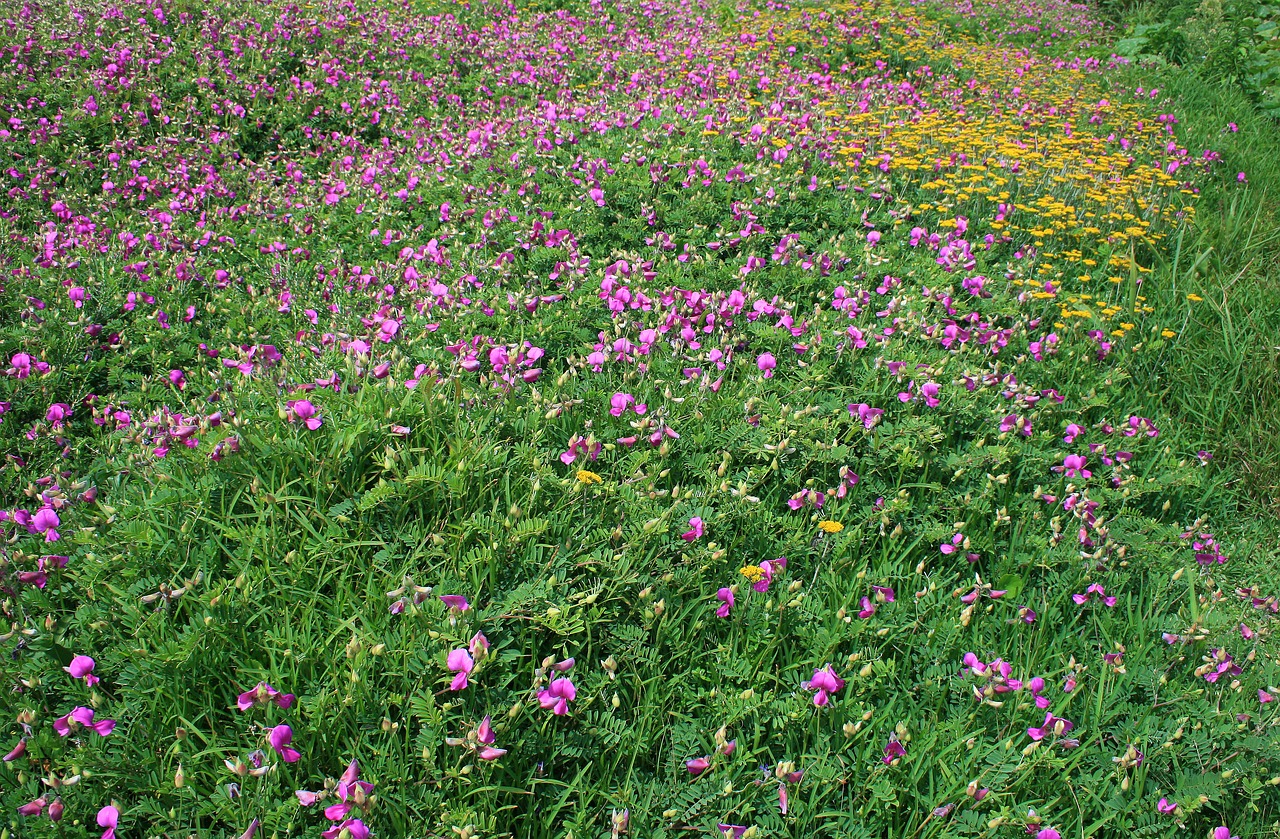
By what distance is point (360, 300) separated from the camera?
412cm

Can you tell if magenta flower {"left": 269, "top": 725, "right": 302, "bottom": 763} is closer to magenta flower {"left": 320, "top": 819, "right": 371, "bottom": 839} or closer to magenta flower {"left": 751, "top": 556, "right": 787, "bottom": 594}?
magenta flower {"left": 320, "top": 819, "right": 371, "bottom": 839}

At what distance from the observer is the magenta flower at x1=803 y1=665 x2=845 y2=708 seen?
6.88 feet

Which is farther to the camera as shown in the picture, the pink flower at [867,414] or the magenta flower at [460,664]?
the pink flower at [867,414]

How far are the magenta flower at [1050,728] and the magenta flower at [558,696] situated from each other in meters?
1.27

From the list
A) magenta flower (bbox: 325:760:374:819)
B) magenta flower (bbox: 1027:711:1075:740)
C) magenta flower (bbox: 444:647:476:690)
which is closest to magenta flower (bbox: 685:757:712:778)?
magenta flower (bbox: 444:647:476:690)

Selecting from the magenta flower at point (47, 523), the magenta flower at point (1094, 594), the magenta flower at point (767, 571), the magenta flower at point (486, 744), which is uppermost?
the magenta flower at point (47, 523)

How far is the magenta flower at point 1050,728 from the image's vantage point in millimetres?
2105

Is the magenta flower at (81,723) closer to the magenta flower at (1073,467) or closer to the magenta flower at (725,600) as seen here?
the magenta flower at (725,600)

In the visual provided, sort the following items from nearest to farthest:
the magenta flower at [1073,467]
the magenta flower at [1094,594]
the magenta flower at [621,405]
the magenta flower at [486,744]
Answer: the magenta flower at [486,744] < the magenta flower at [1094,594] < the magenta flower at [621,405] < the magenta flower at [1073,467]

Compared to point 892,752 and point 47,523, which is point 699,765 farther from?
point 47,523

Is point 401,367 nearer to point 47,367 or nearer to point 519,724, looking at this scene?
point 519,724

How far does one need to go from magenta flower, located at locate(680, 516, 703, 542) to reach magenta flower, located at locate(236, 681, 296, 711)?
3.82 feet

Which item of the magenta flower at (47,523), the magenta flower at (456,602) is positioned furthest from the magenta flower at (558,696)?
the magenta flower at (47,523)

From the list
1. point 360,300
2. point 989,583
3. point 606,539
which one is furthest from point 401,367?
point 989,583
